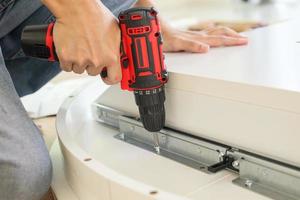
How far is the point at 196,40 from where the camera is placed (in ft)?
3.28

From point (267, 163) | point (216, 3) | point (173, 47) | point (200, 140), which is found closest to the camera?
point (267, 163)

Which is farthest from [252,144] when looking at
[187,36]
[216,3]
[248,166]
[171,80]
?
[216,3]

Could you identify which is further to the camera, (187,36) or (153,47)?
(187,36)

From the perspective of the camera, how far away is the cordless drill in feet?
2.42

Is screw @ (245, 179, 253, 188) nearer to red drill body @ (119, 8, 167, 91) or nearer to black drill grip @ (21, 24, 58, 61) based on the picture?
red drill body @ (119, 8, 167, 91)

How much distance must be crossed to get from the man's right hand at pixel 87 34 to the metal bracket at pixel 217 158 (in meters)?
0.17

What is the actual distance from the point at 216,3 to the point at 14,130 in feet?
11.2

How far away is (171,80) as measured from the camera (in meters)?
0.80

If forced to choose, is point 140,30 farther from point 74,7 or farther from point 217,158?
point 217,158

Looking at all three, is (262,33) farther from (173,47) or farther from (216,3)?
(216,3)

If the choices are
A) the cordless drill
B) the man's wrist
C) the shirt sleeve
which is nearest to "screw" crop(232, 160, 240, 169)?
the cordless drill

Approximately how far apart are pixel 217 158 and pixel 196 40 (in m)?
0.34

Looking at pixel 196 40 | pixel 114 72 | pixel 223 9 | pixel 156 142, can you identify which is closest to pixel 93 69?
pixel 114 72

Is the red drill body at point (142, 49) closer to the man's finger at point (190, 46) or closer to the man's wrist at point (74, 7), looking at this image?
the man's wrist at point (74, 7)
